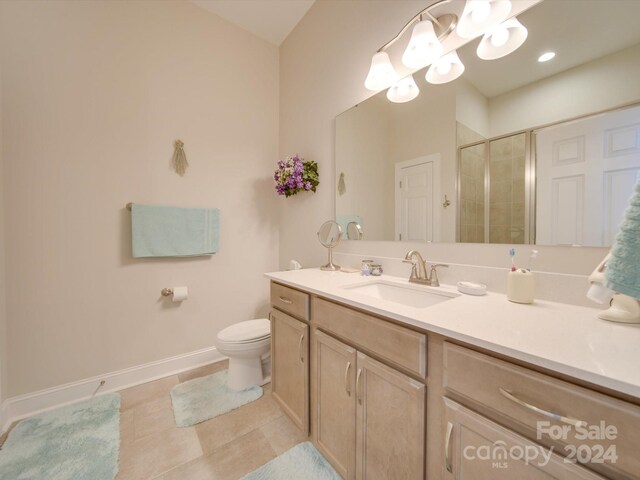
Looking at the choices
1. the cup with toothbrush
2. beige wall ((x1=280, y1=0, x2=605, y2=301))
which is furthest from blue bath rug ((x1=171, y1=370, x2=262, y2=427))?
the cup with toothbrush

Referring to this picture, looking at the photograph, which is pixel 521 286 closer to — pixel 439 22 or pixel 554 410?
pixel 554 410

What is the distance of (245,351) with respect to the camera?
162 centimetres

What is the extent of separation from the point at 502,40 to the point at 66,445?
111 inches

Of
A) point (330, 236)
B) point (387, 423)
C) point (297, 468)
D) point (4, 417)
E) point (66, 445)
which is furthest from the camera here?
point (330, 236)

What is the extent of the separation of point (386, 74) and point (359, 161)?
0.51 m

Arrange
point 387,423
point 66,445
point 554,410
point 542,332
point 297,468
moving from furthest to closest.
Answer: point 66,445
point 297,468
point 387,423
point 542,332
point 554,410

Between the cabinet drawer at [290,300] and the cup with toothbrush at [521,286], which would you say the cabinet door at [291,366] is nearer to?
the cabinet drawer at [290,300]

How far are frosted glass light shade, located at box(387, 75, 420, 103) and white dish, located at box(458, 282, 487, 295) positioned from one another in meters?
1.05

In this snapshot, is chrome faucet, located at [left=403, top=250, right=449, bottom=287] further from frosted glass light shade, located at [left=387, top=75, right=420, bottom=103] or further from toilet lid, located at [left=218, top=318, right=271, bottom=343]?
toilet lid, located at [left=218, top=318, right=271, bottom=343]

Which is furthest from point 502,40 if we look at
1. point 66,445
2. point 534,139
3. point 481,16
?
point 66,445

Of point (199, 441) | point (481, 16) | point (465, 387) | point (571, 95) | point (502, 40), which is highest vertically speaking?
point (481, 16)

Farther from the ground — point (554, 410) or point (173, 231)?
point (173, 231)

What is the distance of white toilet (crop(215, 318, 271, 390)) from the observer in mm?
1615

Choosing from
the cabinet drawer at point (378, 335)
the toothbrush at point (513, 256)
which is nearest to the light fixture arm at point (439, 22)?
the toothbrush at point (513, 256)
